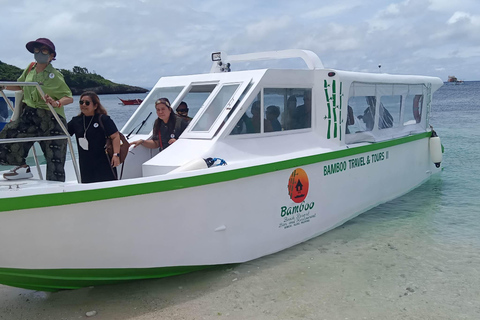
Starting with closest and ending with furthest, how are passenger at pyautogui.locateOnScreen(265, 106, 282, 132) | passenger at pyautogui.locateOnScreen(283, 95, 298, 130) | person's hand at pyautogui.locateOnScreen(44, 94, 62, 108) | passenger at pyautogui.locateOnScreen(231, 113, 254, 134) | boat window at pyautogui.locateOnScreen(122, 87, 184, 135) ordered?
person's hand at pyautogui.locateOnScreen(44, 94, 62, 108) → passenger at pyautogui.locateOnScreen(231, 113, 254, 134) → passenger at pyautogui.locateOnScreen(265, 106, 282, 132) → passenger at pyautogui.locateOnScreen(283, 95, 298, 130) → boat window at pyautogui.locateOnScreen(122, 87, 184, 135)

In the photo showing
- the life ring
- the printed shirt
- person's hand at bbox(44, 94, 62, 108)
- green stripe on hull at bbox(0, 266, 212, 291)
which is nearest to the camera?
green stripe on hull at bbox(0, 266, 212, 291)

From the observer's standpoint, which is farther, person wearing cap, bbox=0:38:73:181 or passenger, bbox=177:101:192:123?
passenger, bbox=177:101:192:123

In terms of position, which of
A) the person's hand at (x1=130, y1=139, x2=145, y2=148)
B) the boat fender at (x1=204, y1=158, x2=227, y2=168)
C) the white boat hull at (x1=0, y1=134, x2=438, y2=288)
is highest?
the person's hand at (x1=130, y1=139, x2=145, y2=148)

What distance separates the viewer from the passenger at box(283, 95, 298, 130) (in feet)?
19.6

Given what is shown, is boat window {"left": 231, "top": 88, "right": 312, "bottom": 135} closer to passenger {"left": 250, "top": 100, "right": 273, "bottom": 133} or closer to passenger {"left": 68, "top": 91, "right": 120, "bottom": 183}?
passenger {"left": 250, "top": 100, "right": 273, "bottom": 133}

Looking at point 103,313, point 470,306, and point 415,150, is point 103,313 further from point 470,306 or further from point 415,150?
point 415,150

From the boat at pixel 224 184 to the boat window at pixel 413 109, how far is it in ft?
0.23

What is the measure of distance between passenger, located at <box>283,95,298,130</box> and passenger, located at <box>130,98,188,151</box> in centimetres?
127

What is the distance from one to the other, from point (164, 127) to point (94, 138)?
121cm

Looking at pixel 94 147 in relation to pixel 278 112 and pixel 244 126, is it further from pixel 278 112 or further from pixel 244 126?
pixel 278 112

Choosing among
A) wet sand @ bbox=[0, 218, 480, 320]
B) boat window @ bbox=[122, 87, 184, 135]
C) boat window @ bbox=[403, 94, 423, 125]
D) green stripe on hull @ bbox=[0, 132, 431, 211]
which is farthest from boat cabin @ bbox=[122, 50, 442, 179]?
wet sand @ bbox=[0, 218, 480, 320]

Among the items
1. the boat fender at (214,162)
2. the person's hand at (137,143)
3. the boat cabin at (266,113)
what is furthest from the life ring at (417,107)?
the person's hand at (137,143)

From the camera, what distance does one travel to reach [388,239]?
6500 mm

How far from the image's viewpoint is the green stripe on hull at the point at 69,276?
3979 millimetres
